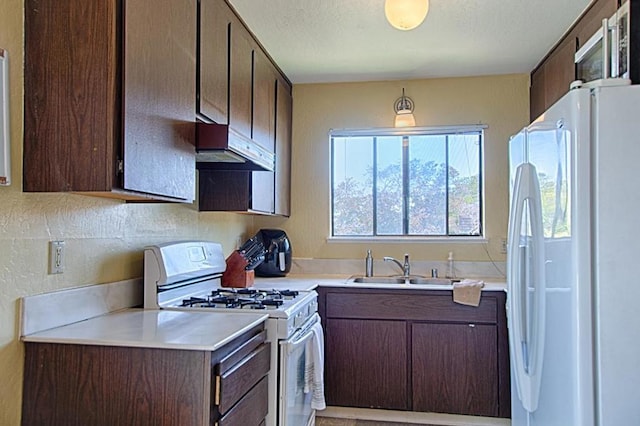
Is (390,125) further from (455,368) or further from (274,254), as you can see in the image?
(455,368)

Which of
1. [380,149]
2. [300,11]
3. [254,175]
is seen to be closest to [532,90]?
[380,149]

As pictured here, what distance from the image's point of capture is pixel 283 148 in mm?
3607

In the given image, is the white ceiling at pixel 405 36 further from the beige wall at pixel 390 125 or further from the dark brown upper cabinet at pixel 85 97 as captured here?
the dark brown upper cabinet at pixel 85 97

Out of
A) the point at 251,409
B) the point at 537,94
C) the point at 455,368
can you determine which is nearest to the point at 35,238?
the point at 251,409

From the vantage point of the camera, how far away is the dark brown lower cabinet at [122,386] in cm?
141

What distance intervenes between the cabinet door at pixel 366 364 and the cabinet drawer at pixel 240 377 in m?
1.20

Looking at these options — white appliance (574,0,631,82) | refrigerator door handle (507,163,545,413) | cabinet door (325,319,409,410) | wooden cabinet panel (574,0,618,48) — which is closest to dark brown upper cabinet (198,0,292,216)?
cabinet door (325,319,409,410)

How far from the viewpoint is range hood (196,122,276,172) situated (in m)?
1.97

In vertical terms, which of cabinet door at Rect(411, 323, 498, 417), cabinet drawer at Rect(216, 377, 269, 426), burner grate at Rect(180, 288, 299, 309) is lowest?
cabinet door at Rect(411, 323, 498, 417)

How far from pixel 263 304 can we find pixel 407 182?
6.31 feet

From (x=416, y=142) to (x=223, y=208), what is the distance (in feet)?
5.53

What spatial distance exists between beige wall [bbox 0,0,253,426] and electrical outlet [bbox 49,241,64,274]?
19 millimetres

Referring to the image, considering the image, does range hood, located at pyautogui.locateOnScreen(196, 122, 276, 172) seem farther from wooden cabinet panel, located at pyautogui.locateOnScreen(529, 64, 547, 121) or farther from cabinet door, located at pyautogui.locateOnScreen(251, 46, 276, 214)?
wooden cabinet panel, located at pyautogui.locateOnScreen(529, 64, 547, 121)

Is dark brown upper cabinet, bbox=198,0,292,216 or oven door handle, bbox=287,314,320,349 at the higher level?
dark brown upper cabinet, bbox=198,0,292,216
